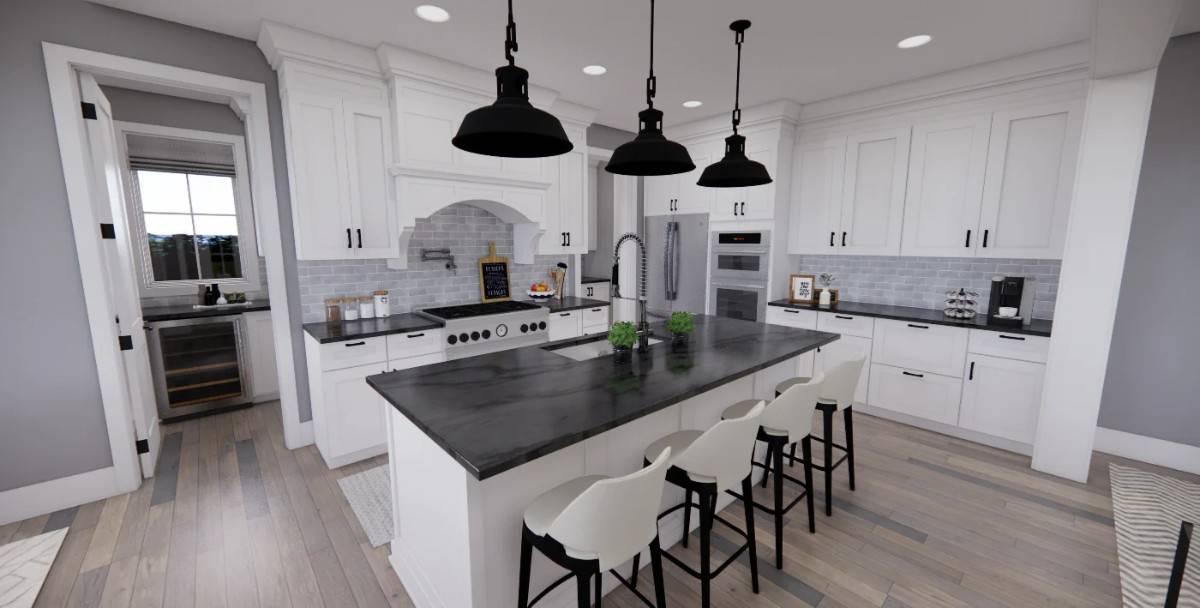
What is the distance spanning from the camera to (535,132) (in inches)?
A: 60.6

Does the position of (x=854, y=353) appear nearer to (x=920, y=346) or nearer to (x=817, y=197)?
(x=920, y=346)

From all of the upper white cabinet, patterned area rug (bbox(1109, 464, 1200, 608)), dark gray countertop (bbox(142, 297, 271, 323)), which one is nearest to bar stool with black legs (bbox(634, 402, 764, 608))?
patterned area rug (bbox(1109, 464, 1200, 608))

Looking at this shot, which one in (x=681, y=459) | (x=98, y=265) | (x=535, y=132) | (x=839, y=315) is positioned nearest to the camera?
(x=535, y=132)

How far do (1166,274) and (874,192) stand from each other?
192cm

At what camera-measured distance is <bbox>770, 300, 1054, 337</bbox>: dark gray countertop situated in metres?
3.30

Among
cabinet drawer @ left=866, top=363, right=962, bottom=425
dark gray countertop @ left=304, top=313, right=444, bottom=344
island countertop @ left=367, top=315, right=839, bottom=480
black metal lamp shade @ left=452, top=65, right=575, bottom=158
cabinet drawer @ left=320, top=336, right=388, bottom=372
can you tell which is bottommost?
cabinet drawer @ left=866, top=363, right=962, bottom=425

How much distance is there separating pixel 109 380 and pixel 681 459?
11.3 feet

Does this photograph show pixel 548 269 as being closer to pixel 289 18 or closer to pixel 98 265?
pixel 289 18

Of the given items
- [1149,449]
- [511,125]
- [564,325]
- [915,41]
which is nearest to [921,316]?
[1149,449]

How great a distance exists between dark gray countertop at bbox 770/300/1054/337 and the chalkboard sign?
2672 mm

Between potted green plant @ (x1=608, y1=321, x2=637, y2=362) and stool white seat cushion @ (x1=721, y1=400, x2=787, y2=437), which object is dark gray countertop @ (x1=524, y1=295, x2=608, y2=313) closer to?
potted green plant @ (x1=608, y1=321, x2=637, y2=362)

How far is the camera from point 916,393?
3781 mm

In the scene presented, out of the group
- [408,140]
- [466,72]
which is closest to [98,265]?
[408,140]

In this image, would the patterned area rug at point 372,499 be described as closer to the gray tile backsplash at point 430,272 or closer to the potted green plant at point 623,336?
the gray tile backsplash at point 430,272
